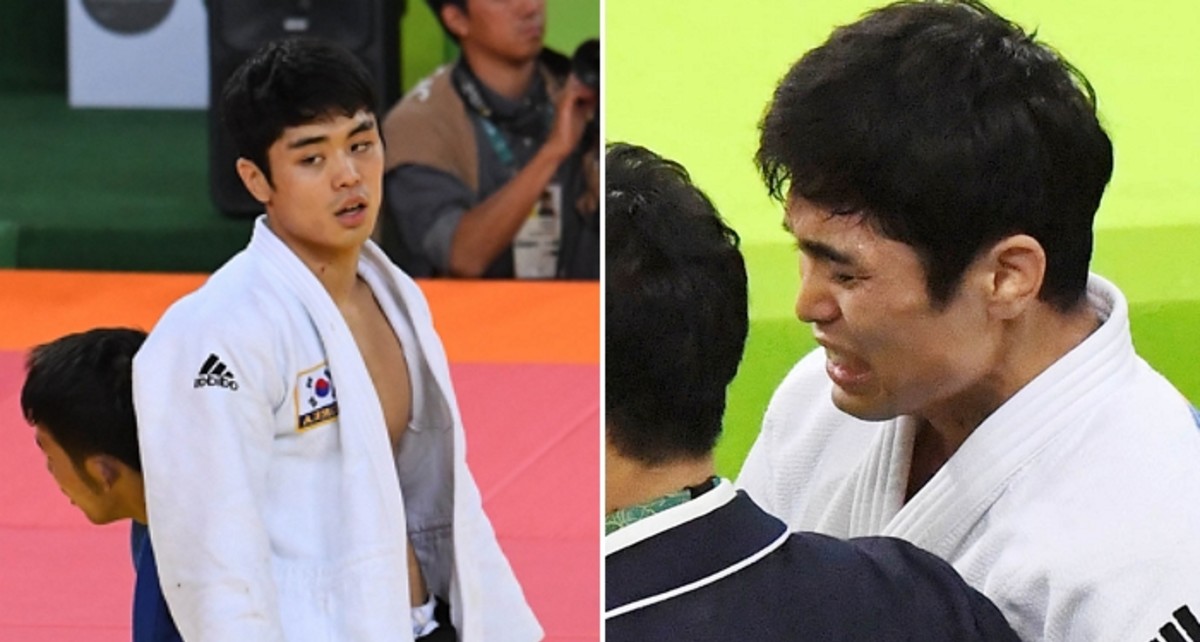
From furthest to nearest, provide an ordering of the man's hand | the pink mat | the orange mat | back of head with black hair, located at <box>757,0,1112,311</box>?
the man's hand, the orange mat, the pink mat, back of head with black hair, located at <box>757,0,1112,311</box>

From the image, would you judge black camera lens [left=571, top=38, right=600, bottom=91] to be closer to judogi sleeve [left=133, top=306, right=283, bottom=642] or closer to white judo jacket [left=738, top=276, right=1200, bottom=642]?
judogi sleeve [left=133, top=306, right=283, bottom=642]

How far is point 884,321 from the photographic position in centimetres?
137

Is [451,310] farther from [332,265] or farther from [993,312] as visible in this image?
[993,312]

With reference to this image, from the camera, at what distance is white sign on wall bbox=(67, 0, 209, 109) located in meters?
6.11

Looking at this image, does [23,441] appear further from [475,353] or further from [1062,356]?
[1062,356]

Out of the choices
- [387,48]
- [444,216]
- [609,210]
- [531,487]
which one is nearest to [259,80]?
[609,210]

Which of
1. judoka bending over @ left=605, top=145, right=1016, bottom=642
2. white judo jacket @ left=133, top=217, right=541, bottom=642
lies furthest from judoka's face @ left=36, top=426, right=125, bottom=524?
judoka bending over @ left=605, top=145, right=1016, bottom=642

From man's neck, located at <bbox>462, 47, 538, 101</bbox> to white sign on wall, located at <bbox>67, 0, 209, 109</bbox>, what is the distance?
7.20 ft

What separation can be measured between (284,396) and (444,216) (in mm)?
2183

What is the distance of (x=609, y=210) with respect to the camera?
1360 millimetres

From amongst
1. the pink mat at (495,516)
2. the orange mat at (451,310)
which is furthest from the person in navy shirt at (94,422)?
the orange mat at (451,310)

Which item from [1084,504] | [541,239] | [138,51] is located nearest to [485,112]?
[541,239]

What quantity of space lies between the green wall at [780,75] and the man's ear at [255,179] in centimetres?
68

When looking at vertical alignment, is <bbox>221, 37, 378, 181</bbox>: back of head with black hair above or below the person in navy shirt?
above
